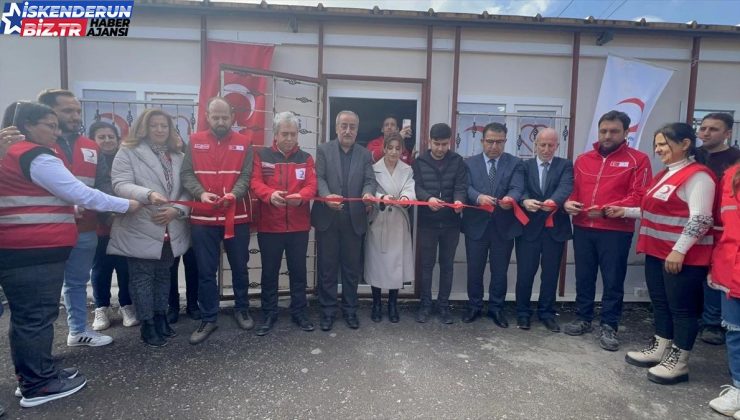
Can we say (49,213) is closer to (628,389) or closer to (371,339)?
(371,339)

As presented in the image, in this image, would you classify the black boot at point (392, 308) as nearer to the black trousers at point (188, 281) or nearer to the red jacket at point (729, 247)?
the black trousers at point (188, 281)

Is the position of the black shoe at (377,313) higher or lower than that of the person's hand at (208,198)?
lower

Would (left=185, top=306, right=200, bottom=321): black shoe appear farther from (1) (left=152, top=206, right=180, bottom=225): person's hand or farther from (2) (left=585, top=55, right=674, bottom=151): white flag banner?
(2) (left=585, top=55, right=674, bottom=151): white flag banner

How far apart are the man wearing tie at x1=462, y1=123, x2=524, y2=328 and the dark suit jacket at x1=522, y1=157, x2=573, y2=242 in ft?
0.34

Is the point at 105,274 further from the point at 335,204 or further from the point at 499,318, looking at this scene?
the point at 499,318

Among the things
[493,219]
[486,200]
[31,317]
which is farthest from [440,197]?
[31,317]

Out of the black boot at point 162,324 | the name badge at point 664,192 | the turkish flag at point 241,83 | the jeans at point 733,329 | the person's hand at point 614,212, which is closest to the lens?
the jeans at point 733,329

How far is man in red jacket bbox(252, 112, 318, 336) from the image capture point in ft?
12.1

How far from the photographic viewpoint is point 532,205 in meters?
3.80

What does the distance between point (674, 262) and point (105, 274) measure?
4880mm

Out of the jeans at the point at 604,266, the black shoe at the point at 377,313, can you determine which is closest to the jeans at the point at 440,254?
the black shoe at the point at 377,313

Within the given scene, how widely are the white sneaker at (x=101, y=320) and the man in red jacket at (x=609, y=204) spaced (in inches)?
177

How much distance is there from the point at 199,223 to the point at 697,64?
19.4 feet

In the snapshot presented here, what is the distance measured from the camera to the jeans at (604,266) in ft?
12.0
